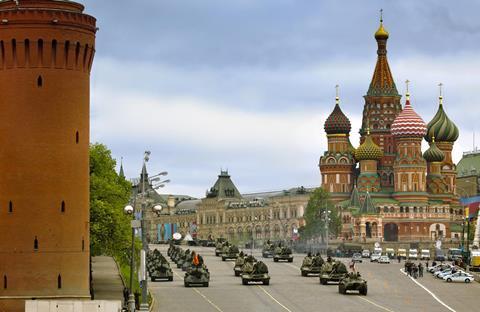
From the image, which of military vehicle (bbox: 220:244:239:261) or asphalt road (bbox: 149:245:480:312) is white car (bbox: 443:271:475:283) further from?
military vehicle (bbox: 220:244:239:261)

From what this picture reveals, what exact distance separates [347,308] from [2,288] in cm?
2046

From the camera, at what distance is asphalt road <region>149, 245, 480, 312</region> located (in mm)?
76750

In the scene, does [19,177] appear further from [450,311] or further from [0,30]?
[450,311]

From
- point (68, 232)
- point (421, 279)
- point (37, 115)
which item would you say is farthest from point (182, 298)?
point (421, 279)

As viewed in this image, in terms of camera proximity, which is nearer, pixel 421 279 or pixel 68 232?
pixel 68 232

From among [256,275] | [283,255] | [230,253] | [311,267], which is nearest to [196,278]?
[256,275]

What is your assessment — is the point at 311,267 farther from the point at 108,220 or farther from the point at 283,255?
the point at 283,255

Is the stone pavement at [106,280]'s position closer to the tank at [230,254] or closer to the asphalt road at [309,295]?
the asphalt road at [309,295]

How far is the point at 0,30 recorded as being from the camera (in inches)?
3007

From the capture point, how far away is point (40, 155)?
2985 inches

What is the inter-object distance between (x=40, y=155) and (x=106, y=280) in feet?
89.0

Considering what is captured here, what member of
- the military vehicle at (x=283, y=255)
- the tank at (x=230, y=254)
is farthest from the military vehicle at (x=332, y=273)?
the tank at (x=230, y=254)

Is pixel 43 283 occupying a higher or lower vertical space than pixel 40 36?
lower

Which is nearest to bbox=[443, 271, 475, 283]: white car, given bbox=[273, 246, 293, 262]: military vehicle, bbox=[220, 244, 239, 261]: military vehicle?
bbox=[273, 246, 293, 262]: military vehicle
